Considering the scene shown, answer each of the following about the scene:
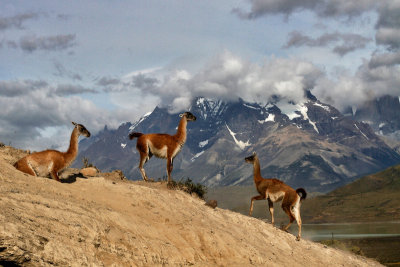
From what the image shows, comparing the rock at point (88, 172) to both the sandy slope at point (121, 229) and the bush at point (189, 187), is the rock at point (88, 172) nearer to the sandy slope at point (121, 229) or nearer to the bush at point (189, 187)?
the sandy slope at point (121, 229)

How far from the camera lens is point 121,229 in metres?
16.3

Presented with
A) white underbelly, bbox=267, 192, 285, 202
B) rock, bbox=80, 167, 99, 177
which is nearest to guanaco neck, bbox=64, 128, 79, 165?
rock, bbox=80, 167, 99, 177

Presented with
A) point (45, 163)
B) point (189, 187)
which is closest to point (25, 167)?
point (45, 163)

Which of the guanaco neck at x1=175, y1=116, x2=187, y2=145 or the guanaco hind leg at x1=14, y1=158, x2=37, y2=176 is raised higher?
the guanaco neck at x1=175, y1=116, x2=187, y2=145

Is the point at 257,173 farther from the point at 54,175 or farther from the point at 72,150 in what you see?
the point at 54,175

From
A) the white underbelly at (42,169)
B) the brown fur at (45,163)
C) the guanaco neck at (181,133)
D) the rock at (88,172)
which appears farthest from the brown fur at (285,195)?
the white underbelly at (42,169)

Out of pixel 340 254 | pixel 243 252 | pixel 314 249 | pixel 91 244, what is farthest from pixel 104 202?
pixel 340 254

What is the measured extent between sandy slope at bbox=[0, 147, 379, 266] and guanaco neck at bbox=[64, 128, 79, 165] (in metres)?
0.99

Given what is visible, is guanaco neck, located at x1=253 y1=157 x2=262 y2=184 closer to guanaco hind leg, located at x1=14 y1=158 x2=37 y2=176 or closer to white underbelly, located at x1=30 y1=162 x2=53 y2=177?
white underbelly, located at x1=30 y1=162 x2=53 y2=177

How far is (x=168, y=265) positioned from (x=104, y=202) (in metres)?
4.10

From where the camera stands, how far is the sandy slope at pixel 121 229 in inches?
506

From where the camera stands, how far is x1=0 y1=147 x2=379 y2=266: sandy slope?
12.8m

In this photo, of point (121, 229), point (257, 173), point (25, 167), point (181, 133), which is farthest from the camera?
point (257, 173)

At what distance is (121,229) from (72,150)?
19.0 feet
